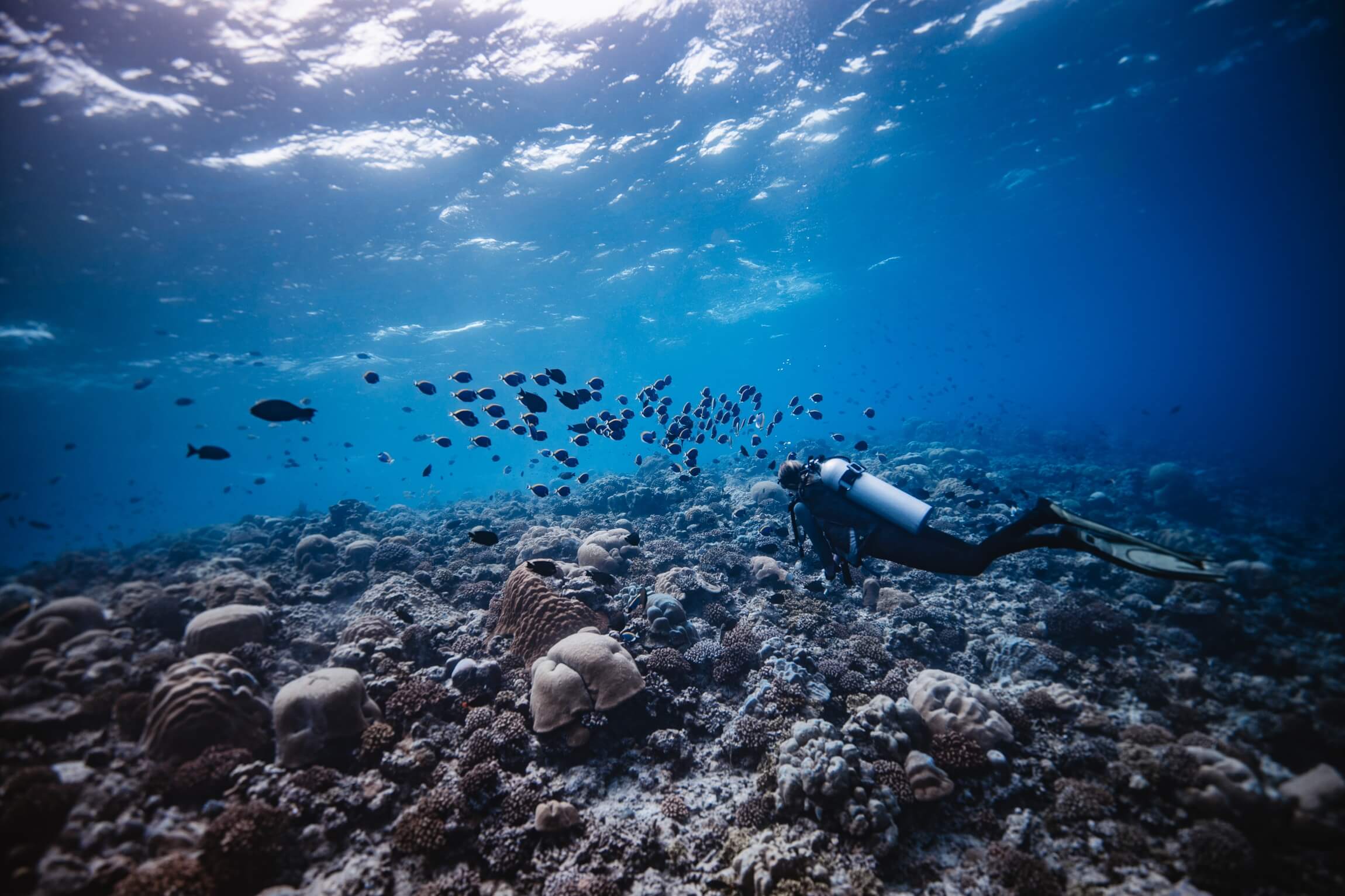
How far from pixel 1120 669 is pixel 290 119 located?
2504cm

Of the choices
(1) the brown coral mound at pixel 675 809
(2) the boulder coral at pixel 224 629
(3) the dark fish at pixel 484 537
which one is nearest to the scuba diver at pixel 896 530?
(1) the brown coral mound at pixel 675 809

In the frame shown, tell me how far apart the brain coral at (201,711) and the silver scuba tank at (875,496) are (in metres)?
7.94

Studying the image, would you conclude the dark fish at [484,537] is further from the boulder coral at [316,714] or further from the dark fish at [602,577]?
the boulder coral at [316,714]

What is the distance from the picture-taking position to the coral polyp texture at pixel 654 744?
412 cm

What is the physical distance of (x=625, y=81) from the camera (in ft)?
51.9

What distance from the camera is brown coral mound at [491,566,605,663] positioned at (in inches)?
304

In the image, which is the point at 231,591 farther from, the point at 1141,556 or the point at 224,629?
the point at 1141,556

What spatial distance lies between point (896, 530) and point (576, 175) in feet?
66.0

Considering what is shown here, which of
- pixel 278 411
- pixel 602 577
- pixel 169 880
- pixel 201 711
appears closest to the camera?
pixel 169 880

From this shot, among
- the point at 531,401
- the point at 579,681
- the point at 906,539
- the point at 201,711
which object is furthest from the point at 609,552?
the point at 201,711

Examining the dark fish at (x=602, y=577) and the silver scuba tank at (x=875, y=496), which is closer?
the silver scuba tank at (x=875, y=496)

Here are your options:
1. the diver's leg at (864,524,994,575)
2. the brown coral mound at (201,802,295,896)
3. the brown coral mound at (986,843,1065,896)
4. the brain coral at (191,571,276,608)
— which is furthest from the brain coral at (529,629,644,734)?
the brain coral at (191,571,276,608)

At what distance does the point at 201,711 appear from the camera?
504 cm

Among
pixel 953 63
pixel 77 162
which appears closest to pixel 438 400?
pixel 77 162
